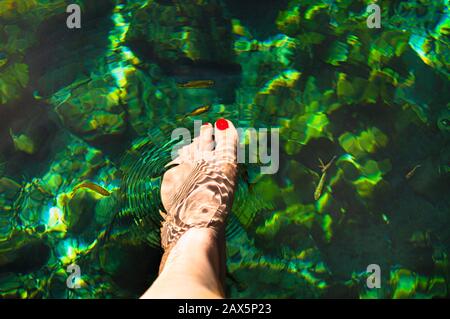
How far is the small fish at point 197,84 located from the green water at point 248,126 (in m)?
0.03

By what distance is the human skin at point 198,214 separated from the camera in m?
2.33

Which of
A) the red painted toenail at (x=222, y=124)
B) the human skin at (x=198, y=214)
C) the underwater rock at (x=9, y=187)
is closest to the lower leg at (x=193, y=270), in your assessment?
the human skin at (x=198, y=214)

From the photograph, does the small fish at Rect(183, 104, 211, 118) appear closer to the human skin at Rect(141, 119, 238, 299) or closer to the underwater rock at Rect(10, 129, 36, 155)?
the human skin at Rect(141, 119, 238, 299)

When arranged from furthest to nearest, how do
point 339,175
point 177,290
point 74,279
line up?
point 339,175 → point 74,279 → point 177,290

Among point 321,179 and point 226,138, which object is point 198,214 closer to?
point 226,138

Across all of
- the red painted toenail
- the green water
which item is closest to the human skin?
the red painted toenail

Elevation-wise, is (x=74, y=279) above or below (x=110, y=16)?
below

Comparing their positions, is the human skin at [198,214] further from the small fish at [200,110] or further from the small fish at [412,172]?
the small fish at [412,172]

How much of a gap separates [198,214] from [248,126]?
0.67 meters

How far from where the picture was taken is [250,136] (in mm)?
3311

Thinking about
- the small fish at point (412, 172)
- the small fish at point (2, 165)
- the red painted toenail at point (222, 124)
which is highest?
the red painted toenail at point (222, 124)

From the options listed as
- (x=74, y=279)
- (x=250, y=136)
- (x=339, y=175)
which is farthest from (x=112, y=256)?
(x=339, y=175)
